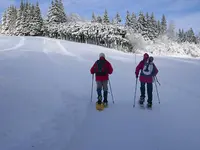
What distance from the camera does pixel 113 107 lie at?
8.68m

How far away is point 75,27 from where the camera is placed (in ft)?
214

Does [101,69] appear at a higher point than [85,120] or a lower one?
higher

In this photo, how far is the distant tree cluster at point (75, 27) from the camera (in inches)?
2436

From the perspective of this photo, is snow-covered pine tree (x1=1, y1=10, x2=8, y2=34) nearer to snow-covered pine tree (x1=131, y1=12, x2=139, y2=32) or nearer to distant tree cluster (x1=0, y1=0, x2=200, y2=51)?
distant tree cluster (x1=0, y1=0, x2=200, y2=51)

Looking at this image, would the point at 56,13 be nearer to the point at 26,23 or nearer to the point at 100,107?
the point at 26,23

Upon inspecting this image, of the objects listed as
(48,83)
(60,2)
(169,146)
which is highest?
(60,2)

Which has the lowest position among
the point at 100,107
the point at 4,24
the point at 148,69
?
the point at 100,107

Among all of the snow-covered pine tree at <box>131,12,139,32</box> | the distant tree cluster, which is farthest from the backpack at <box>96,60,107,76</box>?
the snow-covered pine tree at <box>131,12,139,32</box>

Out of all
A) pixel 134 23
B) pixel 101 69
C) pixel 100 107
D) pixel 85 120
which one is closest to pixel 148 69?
pixel 101 69

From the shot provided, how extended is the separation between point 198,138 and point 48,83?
24.5 feet

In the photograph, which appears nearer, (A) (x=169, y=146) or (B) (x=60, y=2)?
(A) (x=169, y=146)

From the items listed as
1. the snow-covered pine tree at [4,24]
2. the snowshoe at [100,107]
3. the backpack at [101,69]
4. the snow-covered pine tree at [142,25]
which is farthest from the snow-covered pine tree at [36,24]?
the snowshoe at [100,107]

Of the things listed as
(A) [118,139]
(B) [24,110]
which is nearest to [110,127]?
(A) [118,139]

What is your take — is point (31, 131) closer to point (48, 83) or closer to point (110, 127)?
point (110, 127)
